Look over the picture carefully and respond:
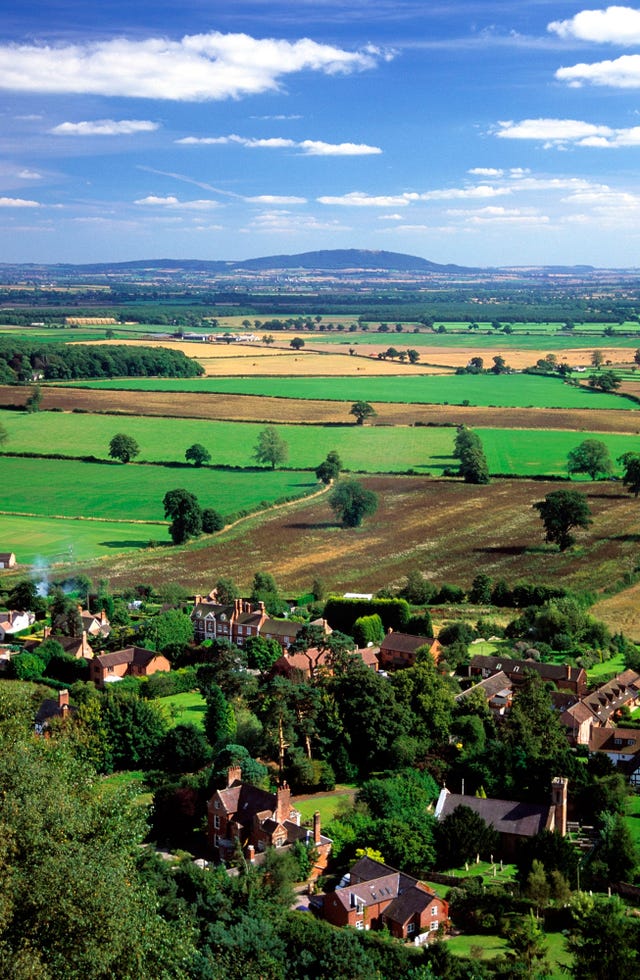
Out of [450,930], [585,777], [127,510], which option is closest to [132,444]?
[127,510]

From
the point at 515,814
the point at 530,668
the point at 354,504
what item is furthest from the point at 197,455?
the point at 515,814

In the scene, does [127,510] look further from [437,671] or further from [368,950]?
[368,950]

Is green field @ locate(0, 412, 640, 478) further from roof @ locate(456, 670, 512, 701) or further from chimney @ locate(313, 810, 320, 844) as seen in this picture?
chimney @ locate(313, 810, 320, 844)

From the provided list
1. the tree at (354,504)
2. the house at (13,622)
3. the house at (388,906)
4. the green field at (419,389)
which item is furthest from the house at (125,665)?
the green field at (419,389)

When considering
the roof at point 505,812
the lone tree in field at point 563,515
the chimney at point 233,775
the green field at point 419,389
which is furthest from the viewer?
the green field at point 419,389

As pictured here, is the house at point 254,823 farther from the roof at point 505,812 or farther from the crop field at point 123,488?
the crop field at point 123,488
